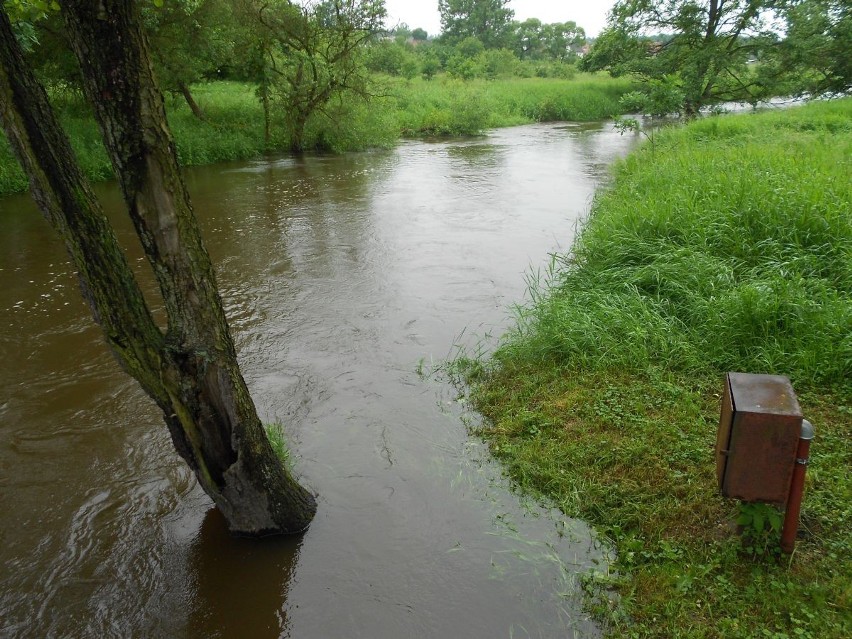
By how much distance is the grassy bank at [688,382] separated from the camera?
2967mm

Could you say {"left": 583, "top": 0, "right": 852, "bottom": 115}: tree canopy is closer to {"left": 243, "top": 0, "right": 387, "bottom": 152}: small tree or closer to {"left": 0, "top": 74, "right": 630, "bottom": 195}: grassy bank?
{"left": 0, "top": 74, "right": 630, "bottom": 195}: grassy bank

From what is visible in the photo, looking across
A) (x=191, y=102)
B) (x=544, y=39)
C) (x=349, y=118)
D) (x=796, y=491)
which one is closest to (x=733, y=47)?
(x=349, y=118)

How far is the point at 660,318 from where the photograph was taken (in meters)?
5.32

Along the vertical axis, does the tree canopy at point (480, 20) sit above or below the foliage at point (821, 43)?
above

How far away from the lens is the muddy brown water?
A: 10.5ft

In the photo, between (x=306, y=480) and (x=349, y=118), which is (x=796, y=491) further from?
(x=349, y=118)

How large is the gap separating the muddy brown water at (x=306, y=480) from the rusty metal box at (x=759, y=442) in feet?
2.94

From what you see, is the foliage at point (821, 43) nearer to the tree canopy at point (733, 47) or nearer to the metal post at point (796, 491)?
the tree canopy at point (733, 47)

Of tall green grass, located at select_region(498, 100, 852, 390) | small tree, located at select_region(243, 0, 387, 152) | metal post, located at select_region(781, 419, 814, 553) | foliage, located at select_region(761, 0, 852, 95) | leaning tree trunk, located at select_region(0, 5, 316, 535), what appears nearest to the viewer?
leaning tree trunk, located at select_region(0, 5, 316, 535)

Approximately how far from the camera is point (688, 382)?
Result: 4.63 m

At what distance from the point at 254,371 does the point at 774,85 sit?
23.9 metres

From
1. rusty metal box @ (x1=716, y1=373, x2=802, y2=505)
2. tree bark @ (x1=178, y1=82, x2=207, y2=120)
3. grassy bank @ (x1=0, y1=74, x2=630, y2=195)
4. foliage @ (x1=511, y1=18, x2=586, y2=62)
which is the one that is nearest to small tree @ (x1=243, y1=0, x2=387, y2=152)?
grassy bank @ (x1=0, y1=74, x2=630, y2=195)

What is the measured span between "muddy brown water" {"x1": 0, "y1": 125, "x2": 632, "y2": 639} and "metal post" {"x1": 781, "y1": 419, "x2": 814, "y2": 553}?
95 cm

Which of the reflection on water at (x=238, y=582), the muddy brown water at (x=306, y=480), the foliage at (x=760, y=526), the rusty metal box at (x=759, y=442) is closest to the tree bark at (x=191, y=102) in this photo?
the muddy brown water at (x=306, y=480)
